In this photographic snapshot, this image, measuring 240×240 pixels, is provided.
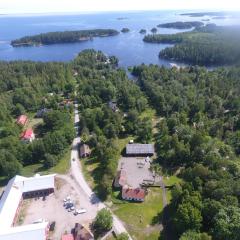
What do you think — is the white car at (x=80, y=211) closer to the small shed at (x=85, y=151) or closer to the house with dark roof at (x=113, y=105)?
the small shed at (x=85, y=151)

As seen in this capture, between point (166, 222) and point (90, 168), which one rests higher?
point (90, 168)

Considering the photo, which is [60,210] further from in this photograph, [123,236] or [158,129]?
[158,129]

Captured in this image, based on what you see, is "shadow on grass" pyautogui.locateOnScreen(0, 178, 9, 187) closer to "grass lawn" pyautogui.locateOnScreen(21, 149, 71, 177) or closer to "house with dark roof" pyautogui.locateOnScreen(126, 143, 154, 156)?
"grass lawn" pyautogui.locateOnScreen(21, 149, 71, 177)

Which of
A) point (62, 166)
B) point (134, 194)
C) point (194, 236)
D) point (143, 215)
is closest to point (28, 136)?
point (62, 166)

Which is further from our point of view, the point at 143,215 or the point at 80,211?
the point at 80,211

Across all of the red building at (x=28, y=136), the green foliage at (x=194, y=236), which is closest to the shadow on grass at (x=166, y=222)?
the green foliage at (x=194, y=236)

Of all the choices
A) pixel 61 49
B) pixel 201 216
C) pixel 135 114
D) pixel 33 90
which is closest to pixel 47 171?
pixel 135 114
